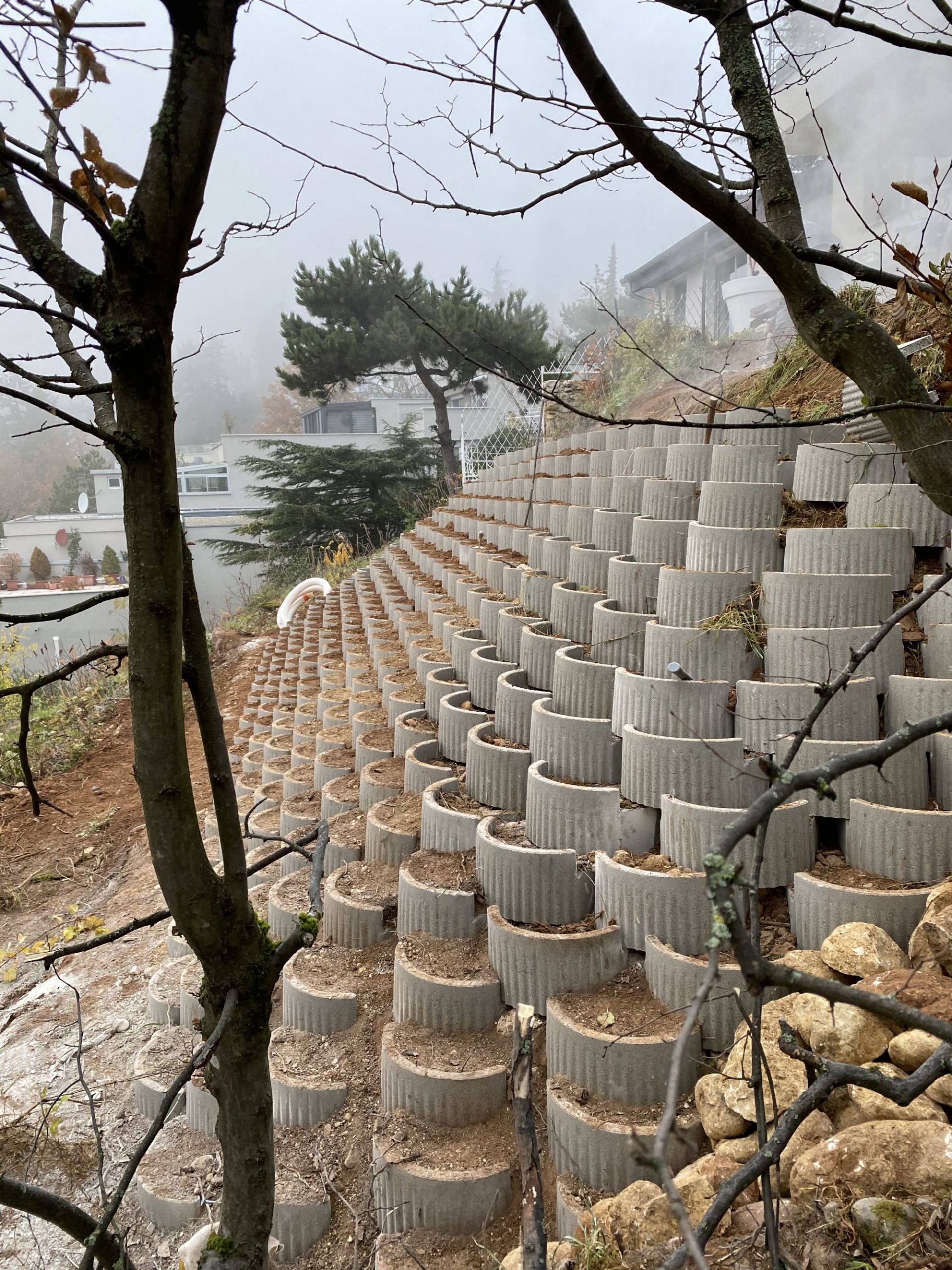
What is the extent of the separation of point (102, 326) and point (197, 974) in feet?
11.0

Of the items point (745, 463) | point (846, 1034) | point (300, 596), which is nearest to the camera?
point (846, 1034)

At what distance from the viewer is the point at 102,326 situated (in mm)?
1245

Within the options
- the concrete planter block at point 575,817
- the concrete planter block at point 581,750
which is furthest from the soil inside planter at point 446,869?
the concrete planter block at point 581,750

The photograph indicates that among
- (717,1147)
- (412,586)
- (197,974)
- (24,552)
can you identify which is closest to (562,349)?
(412,586)

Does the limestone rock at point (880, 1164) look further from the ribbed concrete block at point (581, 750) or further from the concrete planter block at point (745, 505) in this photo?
the concrete planter block at point (745, 505)

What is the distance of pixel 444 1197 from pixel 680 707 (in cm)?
156

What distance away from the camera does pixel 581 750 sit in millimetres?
2988

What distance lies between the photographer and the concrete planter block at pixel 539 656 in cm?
364

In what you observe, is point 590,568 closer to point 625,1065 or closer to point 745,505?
point 745,505

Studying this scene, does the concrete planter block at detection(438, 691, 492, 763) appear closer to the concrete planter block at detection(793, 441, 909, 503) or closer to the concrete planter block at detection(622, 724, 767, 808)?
the concrete planter block at detection(622, 724, 767, 808)

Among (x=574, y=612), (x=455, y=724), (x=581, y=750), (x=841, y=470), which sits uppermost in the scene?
(x=841, y=470)

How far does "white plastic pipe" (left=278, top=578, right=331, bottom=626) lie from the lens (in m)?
12.6

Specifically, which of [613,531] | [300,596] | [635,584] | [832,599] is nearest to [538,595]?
[613,531]

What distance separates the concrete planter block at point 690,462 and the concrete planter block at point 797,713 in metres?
1.36
